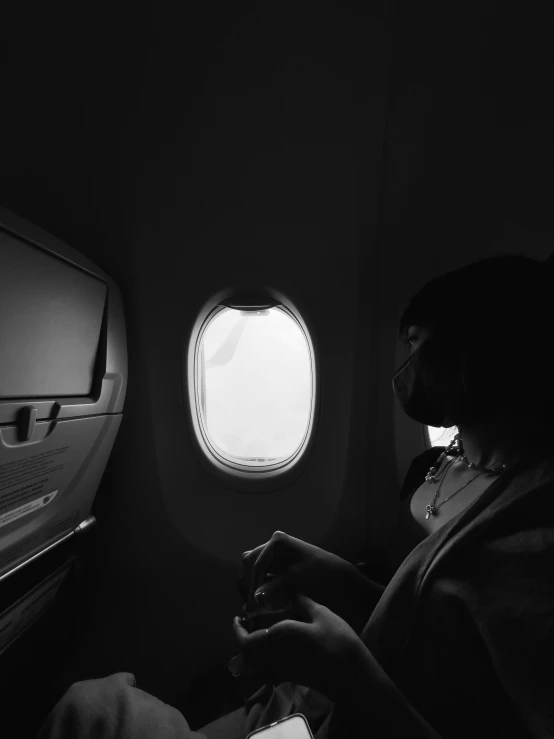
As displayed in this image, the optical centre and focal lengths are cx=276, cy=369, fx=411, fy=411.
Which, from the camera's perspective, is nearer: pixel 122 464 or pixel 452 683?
pixel 452 683

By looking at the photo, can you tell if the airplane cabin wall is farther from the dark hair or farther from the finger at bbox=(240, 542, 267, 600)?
the dark hair

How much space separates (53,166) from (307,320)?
1.21 m

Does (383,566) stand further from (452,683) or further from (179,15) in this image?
(179,15)

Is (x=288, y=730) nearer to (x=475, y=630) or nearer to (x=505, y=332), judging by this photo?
(x=475, y=630)

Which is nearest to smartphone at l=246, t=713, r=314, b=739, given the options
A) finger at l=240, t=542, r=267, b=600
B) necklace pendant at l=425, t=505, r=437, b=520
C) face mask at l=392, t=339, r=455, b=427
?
finger at l=240, t=542, r=267, b=600

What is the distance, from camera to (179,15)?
57.3 inches

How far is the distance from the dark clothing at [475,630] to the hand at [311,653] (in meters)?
0.06

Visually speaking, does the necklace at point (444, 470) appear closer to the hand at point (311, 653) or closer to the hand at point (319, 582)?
the hand at point (319, 582)

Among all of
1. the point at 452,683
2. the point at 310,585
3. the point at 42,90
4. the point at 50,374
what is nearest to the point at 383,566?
the point at 310,585

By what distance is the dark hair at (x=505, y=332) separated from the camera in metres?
0.84

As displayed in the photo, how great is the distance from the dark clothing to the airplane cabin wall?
2.27ft

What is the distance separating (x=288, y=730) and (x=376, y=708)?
1.00ft

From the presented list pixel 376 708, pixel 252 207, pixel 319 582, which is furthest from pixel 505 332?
pixel 252 207

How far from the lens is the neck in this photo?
892 millimetres
